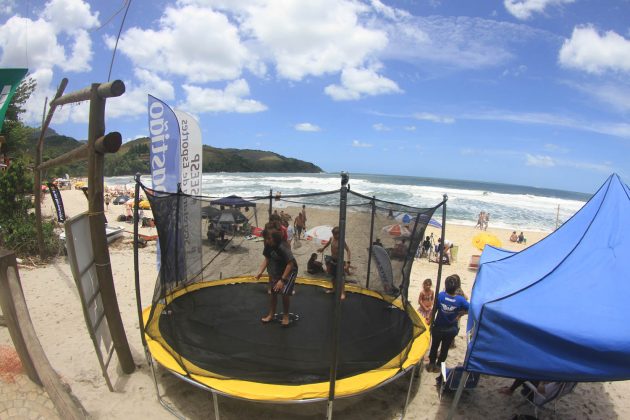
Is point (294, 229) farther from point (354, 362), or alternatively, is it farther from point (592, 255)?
point (592, 255)

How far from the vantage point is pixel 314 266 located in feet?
17.9

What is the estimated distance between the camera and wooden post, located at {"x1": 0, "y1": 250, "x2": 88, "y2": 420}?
9.49ft

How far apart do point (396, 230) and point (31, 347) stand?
4.23m

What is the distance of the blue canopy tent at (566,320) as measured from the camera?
2742mm

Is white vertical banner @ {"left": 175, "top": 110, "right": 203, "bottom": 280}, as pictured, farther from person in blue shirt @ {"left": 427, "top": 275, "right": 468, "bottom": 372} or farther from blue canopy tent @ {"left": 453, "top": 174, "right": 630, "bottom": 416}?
blue canopy tent @ {"left": 453, "top": 174, "right": 630, "bottom": 416}

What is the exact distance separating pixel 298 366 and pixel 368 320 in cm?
168

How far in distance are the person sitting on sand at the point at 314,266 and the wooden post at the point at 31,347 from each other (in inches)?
122

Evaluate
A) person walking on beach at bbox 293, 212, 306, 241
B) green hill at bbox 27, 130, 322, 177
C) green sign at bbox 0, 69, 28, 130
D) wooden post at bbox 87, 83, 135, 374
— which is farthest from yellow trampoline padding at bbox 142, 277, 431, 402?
green hill at bbox 27, 130, 322, 177

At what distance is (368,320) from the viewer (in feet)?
17.5

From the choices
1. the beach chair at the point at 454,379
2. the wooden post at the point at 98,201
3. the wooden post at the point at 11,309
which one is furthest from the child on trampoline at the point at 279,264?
the wooden post at the point at 11,309

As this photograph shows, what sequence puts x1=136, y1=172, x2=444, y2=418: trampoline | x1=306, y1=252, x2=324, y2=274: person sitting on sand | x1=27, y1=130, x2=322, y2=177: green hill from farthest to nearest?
1. x1=27, y1=130, x2=322, y2=177: green hill
2. x1=306, y1=252, x2=324, y2=274: person sitting on sand
3. x1=136, y1=172, x2=444, y2=418: trampoline

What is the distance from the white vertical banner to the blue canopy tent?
4033 mm

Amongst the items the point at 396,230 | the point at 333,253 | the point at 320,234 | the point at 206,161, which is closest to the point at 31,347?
the point at 320,234

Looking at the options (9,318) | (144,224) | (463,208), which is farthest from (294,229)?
(463,208)
